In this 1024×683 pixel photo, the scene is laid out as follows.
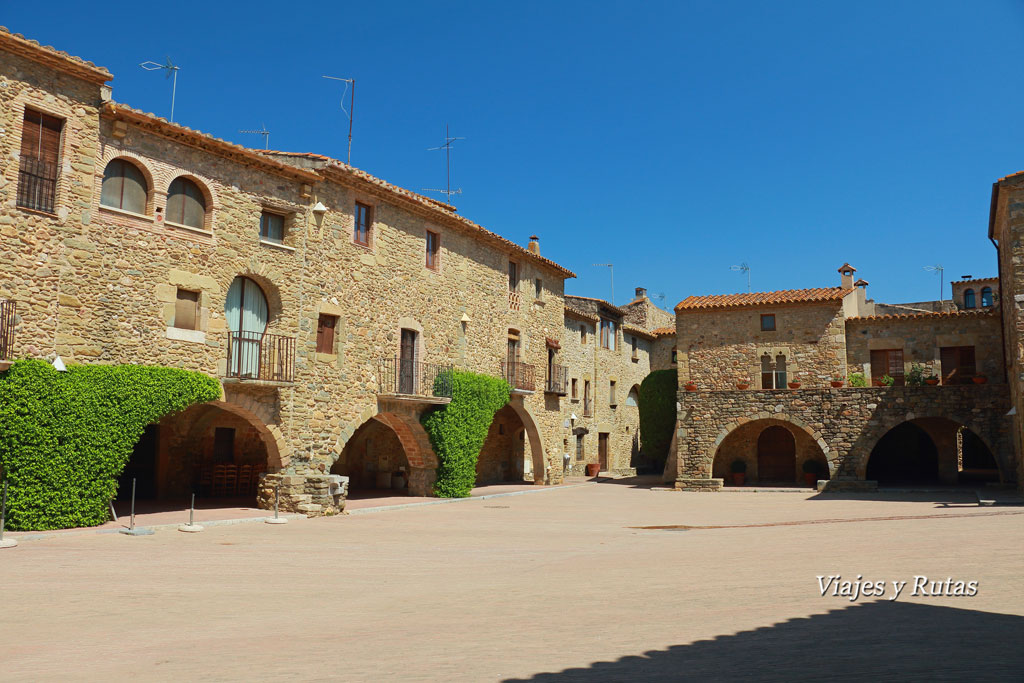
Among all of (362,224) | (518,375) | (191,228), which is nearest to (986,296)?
(518,375)

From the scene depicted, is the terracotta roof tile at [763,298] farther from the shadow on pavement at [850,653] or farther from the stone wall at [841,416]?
the shadow on pavement at [850,653]

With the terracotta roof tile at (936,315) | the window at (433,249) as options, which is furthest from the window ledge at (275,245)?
the terracotta roof tile at (936,315)

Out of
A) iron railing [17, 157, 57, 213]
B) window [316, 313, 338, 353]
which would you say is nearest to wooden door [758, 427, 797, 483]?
window [316, 313, 338, 353]

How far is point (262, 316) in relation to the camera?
760 inches

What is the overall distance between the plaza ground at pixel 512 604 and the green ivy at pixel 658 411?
21.2m

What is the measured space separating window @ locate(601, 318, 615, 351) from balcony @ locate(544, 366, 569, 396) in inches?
349

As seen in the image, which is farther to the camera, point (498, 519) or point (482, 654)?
point (498, 519)

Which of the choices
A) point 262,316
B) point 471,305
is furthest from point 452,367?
point 262,316

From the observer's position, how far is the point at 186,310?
17.5 meters

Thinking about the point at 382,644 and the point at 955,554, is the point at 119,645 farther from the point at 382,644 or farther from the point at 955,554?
the point at 955,554

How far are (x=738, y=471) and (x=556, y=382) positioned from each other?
8.24 m

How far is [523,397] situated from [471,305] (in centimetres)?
474

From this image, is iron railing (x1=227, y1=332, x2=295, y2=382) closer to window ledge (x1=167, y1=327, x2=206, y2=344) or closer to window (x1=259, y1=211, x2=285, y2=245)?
window ledge (x1=167, y1=327, x2=206, y2=344)

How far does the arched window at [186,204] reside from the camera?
684 inches
